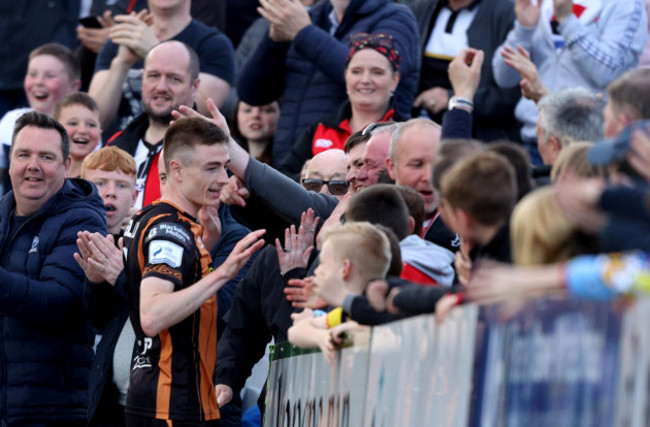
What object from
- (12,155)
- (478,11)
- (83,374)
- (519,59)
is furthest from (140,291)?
(478,11)

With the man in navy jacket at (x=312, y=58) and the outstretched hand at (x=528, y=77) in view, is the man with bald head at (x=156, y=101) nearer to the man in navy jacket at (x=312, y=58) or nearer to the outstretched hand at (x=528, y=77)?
the man in navy jacket at (x=312, y=58)

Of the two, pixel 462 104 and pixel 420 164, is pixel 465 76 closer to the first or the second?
pixel 462 104

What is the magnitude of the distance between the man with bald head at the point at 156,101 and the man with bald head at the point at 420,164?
2.89 meters

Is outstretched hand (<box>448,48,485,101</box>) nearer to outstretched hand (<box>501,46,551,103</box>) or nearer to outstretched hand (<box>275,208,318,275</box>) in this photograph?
outstretched hand (<box>501,46,551,103</box>)

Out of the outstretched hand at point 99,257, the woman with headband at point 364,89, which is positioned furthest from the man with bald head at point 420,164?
the woman with headband at point 364,89

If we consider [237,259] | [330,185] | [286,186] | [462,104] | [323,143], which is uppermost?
[323,143]

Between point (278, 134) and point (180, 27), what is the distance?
1.40m

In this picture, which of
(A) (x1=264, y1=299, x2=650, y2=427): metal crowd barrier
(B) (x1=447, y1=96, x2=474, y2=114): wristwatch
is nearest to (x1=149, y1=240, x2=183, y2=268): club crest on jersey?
(A) (x1=264, y1=299, x2=650, y2=427): metal crowd barrier

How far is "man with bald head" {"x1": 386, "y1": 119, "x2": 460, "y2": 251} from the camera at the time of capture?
231 inches

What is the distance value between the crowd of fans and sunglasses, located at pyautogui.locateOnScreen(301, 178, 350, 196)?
1cm

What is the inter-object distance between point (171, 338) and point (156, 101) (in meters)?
2.91

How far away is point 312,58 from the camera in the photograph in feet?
28.9


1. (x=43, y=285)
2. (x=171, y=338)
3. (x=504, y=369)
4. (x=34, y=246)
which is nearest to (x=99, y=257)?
(x=43, y=285)

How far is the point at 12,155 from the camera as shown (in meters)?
7.67
